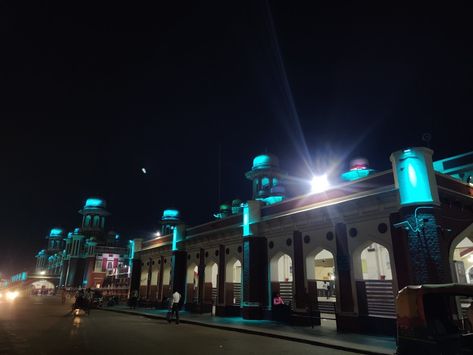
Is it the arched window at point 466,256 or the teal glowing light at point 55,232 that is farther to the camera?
the teal glowing light at point 55,232

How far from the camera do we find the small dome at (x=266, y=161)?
42.6 meters

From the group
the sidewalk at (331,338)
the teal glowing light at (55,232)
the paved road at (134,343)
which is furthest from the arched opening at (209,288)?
the teal glowing light at (55,232)

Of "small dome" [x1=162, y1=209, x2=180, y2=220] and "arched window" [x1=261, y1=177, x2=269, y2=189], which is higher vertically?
"small dome" [x1=162, y1=209, x2=180, y2=220]

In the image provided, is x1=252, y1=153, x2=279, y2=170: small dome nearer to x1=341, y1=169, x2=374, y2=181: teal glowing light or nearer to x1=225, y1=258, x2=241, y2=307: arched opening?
x1=341, y1=169, x2=374, y2=181: teal glowing light

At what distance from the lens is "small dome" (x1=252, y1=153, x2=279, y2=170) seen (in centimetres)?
4260

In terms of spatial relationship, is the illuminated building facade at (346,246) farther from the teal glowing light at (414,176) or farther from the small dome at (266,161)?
the small dome at (266,161)

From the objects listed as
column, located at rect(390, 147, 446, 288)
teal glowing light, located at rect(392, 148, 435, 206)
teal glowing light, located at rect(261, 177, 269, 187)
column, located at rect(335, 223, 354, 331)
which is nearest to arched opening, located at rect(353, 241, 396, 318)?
column, located at rect(335, 223, 354, 331)

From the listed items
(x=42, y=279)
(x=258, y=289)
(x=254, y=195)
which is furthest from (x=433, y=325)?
(x=42, y=279)

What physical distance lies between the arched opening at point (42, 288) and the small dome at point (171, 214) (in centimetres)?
3319

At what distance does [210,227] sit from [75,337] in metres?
14.4

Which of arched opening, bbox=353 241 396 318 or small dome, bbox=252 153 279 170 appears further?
small dome, bbox=252 153 279 170

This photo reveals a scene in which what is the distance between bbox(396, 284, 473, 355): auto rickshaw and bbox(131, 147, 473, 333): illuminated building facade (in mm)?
4420

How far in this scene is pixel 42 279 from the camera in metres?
83.1

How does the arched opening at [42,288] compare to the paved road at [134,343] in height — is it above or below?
above
